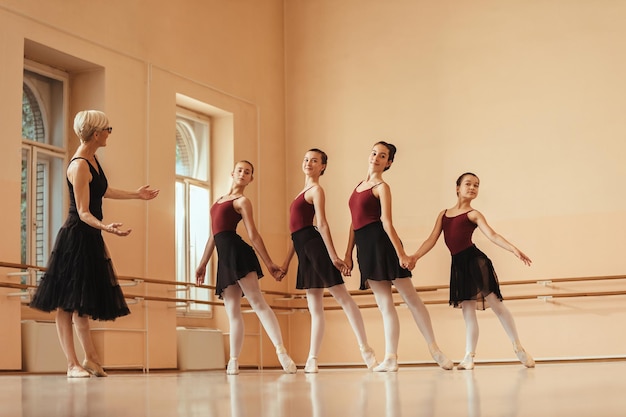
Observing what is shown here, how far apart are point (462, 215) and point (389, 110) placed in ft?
12.1

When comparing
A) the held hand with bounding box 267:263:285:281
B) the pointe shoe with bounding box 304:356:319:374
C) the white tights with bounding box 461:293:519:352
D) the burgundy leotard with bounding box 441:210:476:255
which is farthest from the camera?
the burgundy leotard with bounding box 441:210:476:255

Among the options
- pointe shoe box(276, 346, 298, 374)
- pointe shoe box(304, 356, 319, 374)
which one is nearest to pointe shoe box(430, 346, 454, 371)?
pointe shoe box(304, 356, 319, 374)

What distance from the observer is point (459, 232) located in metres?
6.21

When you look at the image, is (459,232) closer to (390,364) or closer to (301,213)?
(301,213)

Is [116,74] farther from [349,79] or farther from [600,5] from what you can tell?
[600,5]

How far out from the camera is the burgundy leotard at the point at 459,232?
6203 mm

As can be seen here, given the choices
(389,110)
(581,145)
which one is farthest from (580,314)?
(389,110)

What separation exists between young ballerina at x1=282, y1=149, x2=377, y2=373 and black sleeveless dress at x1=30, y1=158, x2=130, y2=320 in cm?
135

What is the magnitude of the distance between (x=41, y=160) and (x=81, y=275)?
3.22m

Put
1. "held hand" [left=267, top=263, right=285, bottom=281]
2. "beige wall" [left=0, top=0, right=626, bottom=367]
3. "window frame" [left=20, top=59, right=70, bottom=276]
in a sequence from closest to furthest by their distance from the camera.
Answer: "held hand" [left=267, top=263, right=285, bottom=281], "window frame" [left=20, top=59, right=70, bottom=276], "beige wall" [left=0, top=0, right=626, bottom=367]

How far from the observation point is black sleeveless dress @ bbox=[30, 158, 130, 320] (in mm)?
4637

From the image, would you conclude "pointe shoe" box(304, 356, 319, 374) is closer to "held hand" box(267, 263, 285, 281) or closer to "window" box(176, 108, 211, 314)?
"held hand" box(267, 263, 285, 281)

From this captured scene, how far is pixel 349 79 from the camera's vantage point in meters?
10.1

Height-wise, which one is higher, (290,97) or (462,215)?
(290,97)
